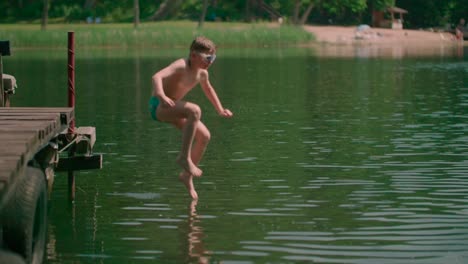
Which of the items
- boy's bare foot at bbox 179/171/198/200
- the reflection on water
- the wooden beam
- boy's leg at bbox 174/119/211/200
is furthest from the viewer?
the reflection on water

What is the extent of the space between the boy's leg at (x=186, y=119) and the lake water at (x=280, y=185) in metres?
0.51

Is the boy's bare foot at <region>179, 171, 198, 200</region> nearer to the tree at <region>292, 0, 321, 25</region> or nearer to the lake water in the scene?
the lake water

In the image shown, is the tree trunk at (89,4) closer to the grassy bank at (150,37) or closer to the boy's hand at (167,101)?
the grassy bank at (150,37)

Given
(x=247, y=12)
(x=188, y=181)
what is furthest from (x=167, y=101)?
(x=247, y=12)

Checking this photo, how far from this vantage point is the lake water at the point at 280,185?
37.3 feet

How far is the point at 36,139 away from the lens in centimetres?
1041

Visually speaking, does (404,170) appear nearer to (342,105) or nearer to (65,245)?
(65,245)

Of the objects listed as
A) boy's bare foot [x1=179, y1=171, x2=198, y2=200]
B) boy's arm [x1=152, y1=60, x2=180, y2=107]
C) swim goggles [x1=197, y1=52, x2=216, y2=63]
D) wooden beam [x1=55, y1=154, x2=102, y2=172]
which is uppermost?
swim goggles [x1=197, y1=52, x2=216, y2=63]

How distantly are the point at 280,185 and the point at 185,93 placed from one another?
253cm

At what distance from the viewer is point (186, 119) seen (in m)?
13.4

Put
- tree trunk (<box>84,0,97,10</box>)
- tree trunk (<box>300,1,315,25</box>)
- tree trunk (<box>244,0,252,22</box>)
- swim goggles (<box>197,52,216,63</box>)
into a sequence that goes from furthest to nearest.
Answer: tree trunk (<box>84,0,97,10</box>)
tree trunk (<box>244,0,252,22</box>)
tree trunk (<box>300,1,315,25</box>)
swim goggles (<box>197,52,216,63</box>)

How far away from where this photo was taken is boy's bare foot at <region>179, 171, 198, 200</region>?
1372 cm

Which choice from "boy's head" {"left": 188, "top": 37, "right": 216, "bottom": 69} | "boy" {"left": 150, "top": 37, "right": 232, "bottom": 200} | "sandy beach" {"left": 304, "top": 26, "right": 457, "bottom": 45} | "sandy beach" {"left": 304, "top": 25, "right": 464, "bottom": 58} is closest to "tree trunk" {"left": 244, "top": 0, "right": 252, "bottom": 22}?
"sandy beach" {"left": 304, "top": 25, "right": 464, "bottom": 58}

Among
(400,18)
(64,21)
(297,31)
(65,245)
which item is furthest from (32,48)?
(65,245)
